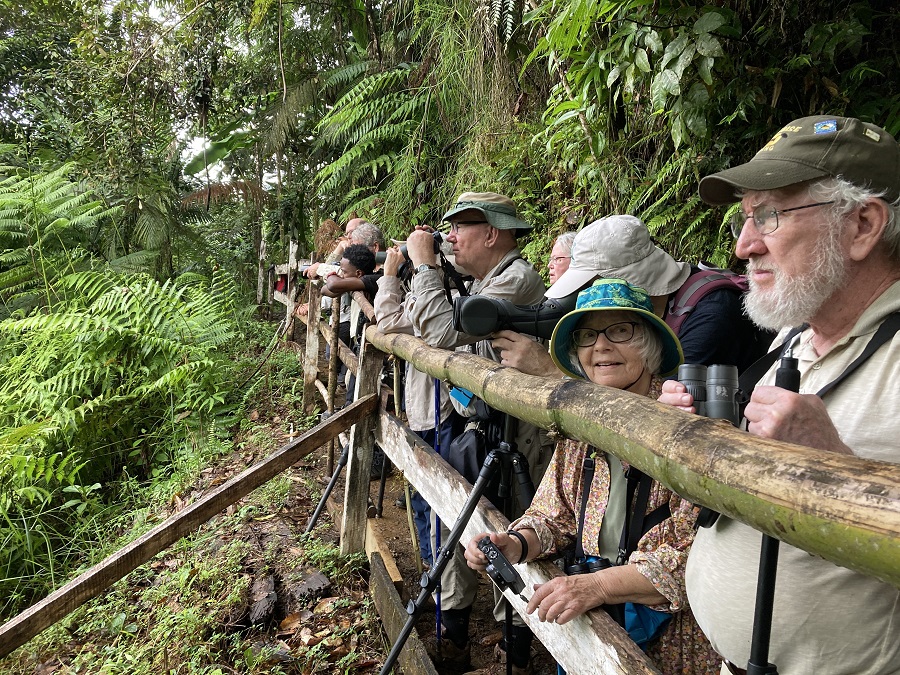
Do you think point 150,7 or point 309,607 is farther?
point 150,7

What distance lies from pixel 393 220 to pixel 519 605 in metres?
6.33

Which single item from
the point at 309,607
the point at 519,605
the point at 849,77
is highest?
the point at 849,77

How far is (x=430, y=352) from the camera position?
2.38 meters

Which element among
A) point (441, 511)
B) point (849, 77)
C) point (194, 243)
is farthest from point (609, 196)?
point (194, 243)

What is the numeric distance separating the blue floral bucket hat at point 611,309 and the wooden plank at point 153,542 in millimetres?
1845

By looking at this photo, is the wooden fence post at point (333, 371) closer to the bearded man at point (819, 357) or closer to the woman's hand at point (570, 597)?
the woman's hand at point (570, 597)

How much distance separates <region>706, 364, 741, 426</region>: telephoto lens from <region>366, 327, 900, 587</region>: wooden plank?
8 cm

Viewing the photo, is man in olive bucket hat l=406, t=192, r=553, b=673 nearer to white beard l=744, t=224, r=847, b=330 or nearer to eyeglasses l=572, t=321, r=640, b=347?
eyeglasses l=572, t=321, r=640, b=347

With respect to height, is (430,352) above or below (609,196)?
below

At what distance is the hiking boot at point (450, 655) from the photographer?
8.95 feet

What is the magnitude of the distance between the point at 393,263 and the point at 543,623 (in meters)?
2.01

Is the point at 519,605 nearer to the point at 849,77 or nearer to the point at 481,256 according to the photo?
the point at 481,256

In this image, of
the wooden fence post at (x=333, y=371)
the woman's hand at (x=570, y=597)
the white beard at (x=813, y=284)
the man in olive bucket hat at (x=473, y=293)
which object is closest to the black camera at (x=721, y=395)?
the white beard at (x=813, y=284)

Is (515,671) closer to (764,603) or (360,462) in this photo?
(360,462)
